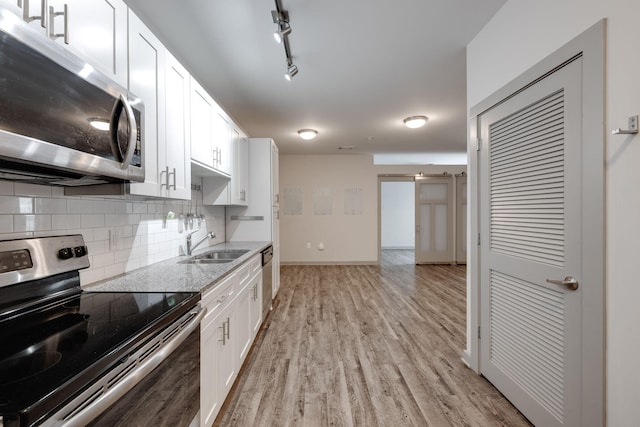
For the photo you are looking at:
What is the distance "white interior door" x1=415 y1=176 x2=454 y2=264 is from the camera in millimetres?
7152

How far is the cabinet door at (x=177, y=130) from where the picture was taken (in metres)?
1.85

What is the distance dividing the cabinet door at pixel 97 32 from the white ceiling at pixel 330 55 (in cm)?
75

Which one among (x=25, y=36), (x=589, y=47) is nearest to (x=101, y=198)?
(x=25, y=36)

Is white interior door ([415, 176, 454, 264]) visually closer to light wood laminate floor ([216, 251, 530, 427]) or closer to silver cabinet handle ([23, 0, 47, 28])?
light wood laminate floor ([216, 251, 530, 427])

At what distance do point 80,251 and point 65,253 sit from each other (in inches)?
3.4

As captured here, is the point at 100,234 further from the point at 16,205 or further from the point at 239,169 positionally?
the point at 239,169

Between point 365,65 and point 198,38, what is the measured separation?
1.51 metres

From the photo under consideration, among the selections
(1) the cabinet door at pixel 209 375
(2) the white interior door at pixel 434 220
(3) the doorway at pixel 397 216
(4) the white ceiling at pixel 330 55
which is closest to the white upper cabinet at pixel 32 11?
(4) the white ceiling at pixel 330 55

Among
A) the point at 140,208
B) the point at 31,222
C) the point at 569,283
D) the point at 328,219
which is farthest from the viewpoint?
the point at 328,219

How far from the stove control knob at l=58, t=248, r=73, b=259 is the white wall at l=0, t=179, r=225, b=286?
10cm

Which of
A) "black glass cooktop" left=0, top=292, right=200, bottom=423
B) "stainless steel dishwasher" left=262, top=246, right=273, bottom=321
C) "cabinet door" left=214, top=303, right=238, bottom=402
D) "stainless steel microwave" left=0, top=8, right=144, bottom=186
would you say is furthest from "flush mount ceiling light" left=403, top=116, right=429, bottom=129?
"black glass cooktop" left=0, top=292, right=200, bottom=423

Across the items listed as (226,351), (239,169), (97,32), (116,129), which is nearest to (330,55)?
(239,169)

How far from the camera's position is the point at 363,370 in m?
2.38

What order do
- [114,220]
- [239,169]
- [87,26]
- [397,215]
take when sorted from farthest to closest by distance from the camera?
[397,215] → [239,169] → [114,220] → [87,26]
